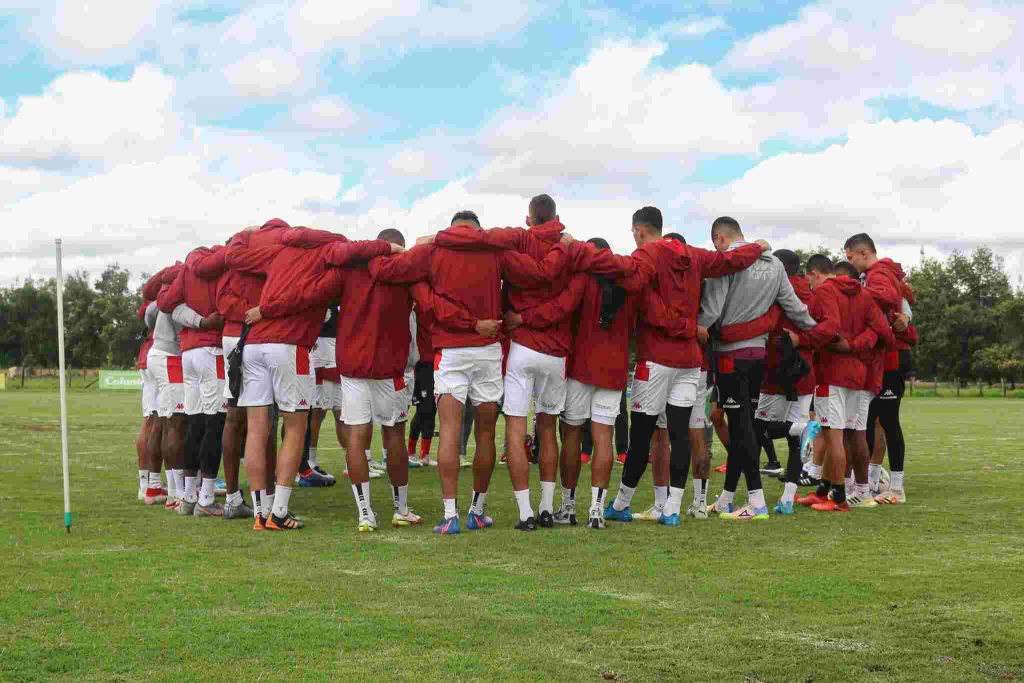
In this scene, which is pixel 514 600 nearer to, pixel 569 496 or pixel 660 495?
pixel 569 496

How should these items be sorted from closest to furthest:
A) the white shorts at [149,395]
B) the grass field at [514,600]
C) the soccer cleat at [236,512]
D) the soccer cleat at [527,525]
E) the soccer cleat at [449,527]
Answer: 1. the grass field at [514,600]
2. the soccer cleat at [449,527]
3. the soccer cleat at [527,525]
4. the soccer cleat at [236,512]
5. the white shorts at [149,395]

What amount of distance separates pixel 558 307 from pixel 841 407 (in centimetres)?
320

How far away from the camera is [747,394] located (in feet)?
28.6

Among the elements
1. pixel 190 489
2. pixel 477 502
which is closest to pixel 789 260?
pixel 477 502

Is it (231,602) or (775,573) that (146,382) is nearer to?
(231,602)

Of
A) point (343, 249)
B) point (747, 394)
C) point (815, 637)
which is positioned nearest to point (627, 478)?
point (747, 394)

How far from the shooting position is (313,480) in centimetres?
1154

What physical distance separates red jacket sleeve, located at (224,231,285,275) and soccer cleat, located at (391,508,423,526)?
7.39ft

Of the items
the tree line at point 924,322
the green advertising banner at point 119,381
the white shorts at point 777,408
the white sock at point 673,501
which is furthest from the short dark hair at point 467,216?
the tree line at point 924,322

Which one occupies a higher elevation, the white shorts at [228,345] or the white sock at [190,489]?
the white shorts at [228,345]

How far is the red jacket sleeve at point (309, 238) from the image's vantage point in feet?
27.1

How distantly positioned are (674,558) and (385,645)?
265 cm

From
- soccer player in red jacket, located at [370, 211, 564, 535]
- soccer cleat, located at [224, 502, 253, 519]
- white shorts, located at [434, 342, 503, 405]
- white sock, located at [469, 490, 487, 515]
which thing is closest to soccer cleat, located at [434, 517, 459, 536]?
soccer player in red jacket, located at [370, 211, 564, 535]

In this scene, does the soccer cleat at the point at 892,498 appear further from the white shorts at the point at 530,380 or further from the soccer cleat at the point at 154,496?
the soccer cleat at the point at 154,496
